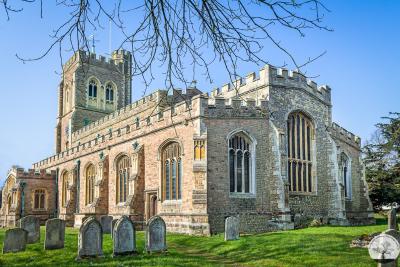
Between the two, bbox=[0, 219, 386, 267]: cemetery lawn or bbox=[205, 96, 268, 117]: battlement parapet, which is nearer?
bbox=[0, 219, 386, 267]: cemetery lawn

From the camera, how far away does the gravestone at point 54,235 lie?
1350 centimetres

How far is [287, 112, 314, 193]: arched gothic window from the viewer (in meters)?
20.8

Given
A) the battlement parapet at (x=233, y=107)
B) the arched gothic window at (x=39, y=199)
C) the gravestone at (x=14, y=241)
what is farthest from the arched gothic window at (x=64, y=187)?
the gravestone at (x=14, y=241)

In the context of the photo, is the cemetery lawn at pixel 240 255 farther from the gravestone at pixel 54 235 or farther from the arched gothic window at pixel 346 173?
the arched gothic window at pixel 346 173

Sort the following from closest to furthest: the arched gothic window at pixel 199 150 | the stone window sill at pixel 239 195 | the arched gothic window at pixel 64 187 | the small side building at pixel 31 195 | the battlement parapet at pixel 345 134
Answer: the arched gothic window at pixel 199 150 → the stone window sill at pixel 239 195 → the battlement parapet at pixel 345 134 → the small side building at pixel 31 195 → the arched gothic window at pixel 64 187

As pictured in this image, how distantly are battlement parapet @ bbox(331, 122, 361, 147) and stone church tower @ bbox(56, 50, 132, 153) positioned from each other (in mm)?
21300

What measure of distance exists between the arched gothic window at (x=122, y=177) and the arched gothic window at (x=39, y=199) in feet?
39.8

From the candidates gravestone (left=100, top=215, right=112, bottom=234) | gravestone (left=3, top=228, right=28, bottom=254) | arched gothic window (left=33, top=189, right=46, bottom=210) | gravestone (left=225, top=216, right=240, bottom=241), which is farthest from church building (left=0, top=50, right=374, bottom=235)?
arched gothic window (left=33, top=189, right=46, bottom=210)

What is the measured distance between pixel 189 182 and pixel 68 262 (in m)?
8.75

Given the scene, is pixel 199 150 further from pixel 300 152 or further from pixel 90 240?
pixel 90 240

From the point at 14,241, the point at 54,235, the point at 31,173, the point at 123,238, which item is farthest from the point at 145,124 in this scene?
the point at 31,173

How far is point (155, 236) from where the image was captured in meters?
12.3

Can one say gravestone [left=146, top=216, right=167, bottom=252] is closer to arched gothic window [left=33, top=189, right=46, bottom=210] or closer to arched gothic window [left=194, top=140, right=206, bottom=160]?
arched gothic window [left=194, top=140, right=206, bottom=160]

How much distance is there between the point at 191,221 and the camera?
18391 mm
